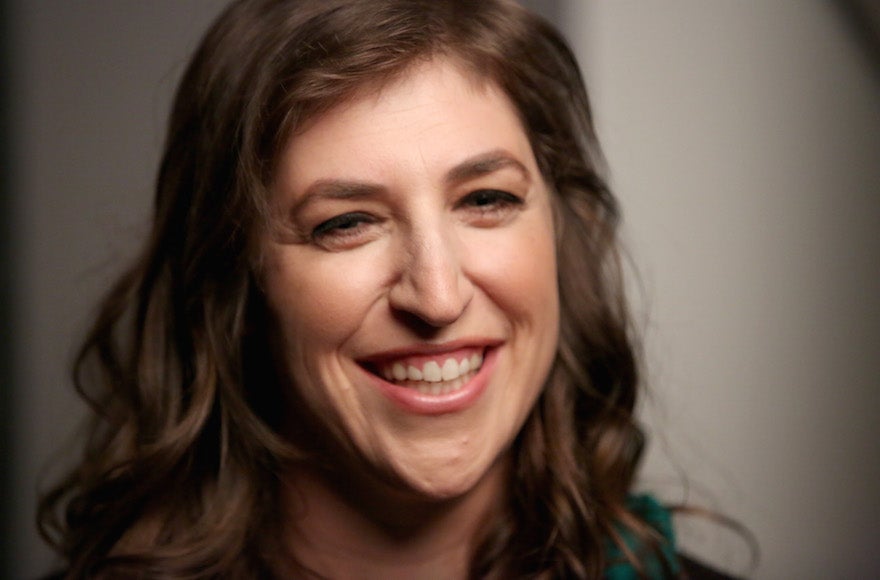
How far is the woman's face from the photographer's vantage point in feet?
4.29

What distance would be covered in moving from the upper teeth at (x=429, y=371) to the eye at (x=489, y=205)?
203 millimetres

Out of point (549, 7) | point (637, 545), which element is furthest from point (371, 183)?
point (549, 7)

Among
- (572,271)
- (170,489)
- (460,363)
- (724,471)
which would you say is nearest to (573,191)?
(572,271)

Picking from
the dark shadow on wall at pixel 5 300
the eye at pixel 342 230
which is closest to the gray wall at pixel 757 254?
the eye at pixel 342 230

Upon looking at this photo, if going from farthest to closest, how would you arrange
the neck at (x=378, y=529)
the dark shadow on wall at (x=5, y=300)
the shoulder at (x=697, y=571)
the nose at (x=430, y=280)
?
1. the dark shadow on wall at (x=5, y=300)
2. the shoulder at (x=697, y=571)
3. the neck at (x=378, y=529)
4. the nose at (x=430, y=280)

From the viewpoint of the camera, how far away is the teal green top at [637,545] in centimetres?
153

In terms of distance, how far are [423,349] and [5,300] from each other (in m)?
1.07

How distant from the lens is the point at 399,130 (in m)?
1.31

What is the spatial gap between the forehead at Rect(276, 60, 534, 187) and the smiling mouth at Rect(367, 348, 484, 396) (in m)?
0.27

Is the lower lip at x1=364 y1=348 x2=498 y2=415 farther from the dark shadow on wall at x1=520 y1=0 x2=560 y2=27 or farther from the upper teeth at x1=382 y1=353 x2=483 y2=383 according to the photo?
the dark shadow on wall at x1=520 y1=0 x2=560 y2=27

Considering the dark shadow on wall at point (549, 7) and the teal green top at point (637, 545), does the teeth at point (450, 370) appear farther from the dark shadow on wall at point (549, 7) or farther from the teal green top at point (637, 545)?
the dark shadow on wall at point (549, 7)

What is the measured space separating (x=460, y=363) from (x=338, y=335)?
7.1 inches

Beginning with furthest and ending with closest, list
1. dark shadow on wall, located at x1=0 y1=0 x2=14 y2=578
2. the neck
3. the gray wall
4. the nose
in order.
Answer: dark shadow on wall, located at x1=0 y1=0 x2=14 y2=578
the gray wall
the neck
the nose

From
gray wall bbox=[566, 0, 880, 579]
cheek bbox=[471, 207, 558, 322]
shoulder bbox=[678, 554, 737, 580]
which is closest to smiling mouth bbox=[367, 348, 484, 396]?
cheek bbox=[471, 207, 558, 322]
